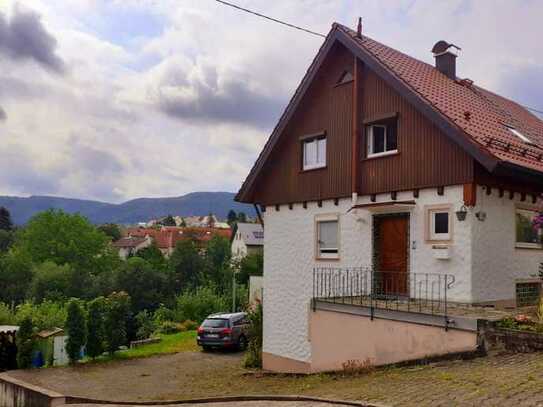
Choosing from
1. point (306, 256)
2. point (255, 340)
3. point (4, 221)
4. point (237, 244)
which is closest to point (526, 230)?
point (306, 256)

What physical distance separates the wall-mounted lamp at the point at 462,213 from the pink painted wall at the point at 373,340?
3.05 meters

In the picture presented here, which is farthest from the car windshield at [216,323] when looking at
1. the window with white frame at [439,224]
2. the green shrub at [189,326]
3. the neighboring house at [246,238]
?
the neighboring house at [246,238]

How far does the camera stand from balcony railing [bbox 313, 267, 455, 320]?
12941 millimetres

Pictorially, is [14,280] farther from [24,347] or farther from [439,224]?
[439,224]

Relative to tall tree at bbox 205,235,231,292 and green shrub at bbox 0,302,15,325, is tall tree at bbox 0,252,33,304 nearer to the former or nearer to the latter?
tall tree at bbox 205,235,231,292

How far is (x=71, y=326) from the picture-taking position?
19.6 metres

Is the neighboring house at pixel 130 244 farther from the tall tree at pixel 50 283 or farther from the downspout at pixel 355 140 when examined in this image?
the downspout at pixel 355 140

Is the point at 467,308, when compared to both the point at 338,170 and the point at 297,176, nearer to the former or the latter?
the point at 338,170

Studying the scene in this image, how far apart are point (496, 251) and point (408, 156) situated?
121 inches

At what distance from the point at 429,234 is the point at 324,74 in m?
6.07

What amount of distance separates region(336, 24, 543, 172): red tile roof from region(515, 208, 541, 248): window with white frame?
133 centimetres

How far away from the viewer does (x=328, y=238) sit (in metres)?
16.7

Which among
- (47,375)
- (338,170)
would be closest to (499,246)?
(338,170)

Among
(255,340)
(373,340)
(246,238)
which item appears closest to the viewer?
(373,340)
